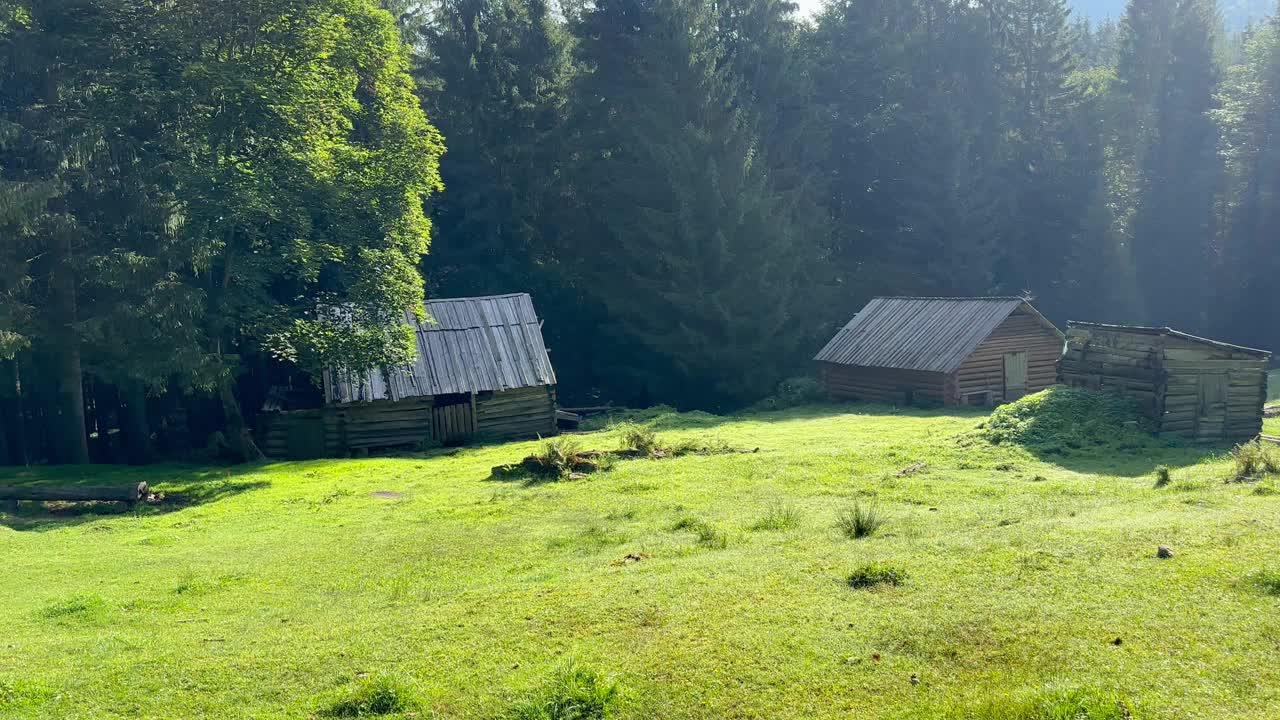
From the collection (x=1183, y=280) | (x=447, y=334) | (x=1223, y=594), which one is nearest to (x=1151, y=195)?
(x=1183, y=280)

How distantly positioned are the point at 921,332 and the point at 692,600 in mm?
33247

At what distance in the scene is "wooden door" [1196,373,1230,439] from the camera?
26375 millimetres

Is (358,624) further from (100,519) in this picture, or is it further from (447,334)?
(447,334)

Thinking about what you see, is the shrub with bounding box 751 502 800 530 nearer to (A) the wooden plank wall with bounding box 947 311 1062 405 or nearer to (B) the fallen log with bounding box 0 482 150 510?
(B) the fallen log with bounding box 0 482 150 510

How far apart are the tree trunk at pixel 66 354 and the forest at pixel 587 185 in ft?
0.29

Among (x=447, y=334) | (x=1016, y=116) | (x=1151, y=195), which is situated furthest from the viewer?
(x=1151, y=195)

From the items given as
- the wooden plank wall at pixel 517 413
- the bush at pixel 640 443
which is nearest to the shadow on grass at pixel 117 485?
the wooden plank wall at pixel 517 413

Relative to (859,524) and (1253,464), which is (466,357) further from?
(1253,464)

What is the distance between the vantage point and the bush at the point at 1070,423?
982 inches

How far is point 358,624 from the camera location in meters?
12.4

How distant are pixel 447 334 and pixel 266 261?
7745 mm

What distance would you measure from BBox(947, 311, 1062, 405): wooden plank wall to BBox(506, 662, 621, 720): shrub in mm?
33182

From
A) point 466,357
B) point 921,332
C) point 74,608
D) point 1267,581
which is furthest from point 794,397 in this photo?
point 1267,581

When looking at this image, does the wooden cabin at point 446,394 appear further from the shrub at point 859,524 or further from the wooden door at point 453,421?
the shrub at point 859,524
